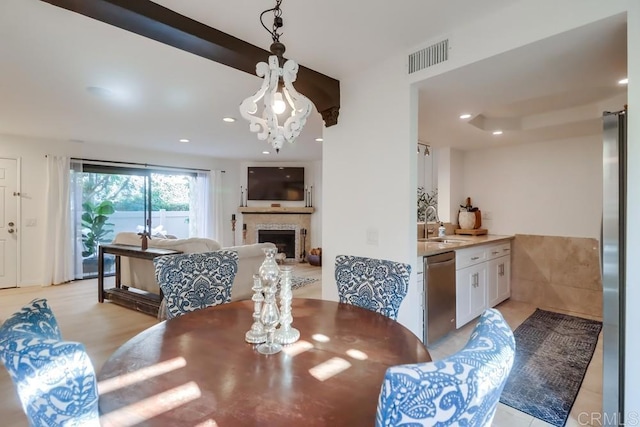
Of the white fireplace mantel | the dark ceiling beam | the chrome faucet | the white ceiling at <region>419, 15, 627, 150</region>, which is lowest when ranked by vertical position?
the chrome faucet

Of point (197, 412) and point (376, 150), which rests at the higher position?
point (376, 150)

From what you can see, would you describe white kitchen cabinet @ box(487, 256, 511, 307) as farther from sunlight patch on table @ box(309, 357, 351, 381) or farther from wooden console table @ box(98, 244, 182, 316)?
wooden console table @ box(98, 244, 182, 316)

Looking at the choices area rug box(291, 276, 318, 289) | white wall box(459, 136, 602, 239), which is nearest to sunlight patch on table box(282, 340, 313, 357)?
area rug box(291, 276, 318, 289)

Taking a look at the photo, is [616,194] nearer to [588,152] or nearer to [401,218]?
[401,218]

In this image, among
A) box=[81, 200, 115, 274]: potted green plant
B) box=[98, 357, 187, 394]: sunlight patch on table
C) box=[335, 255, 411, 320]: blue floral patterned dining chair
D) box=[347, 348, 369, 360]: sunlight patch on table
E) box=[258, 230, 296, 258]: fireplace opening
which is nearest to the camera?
box=[98, 357, 187, 394]: sunlight patch on table

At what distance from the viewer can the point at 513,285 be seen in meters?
4.18

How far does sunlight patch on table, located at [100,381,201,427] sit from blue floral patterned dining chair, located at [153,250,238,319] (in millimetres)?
974

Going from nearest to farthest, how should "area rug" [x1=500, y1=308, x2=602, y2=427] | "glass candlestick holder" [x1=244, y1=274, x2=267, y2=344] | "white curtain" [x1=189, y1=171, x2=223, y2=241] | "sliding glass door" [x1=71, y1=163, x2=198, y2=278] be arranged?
"glass candlestick holder" [x1=244, y1=274, x2=267, y2=344] < "area rug" [x1=500, y1=308, x2=602, y2=427] < "sliding glass door" [x1=71, y1=163, x2=198, y2=278] < "white curtain" [x1=189, y1=171, x2=223, y2=241]

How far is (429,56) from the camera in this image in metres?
2.20

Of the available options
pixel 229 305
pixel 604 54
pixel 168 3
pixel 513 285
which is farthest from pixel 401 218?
pixel 513 285

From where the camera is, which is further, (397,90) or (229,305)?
(397,90)

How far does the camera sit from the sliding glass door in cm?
550

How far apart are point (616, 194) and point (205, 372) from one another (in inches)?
80.0

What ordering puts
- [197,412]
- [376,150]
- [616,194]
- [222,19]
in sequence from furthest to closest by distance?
[376,150], [222,19], [616,194], [197,412]
